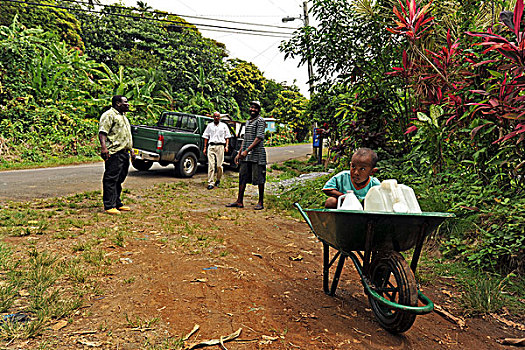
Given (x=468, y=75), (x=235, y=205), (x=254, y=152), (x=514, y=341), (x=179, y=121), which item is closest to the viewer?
(x=514, y=341)

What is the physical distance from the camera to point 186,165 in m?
10.9

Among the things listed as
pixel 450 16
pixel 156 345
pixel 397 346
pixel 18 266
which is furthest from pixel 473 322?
pixel 450 16

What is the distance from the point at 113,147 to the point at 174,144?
4562 millimetres

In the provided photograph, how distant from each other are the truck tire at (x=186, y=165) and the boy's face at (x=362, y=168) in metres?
8.24

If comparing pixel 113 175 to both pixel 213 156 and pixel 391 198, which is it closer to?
pixel 213 156

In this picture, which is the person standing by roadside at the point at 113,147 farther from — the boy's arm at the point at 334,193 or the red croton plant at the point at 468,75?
the red croton plant at the point at 468,75

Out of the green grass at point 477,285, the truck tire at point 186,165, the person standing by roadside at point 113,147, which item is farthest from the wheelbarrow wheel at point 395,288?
the truck tire at point 186,165

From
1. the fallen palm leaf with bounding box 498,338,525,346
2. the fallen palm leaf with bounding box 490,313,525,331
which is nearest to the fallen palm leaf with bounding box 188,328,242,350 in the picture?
the fallen palm leaf with bounding box 498,338,525,346

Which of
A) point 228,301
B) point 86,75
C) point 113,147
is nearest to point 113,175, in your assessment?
point 113,147

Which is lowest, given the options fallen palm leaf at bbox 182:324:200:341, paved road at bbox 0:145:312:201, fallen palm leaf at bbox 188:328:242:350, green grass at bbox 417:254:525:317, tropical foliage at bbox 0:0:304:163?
green grass at bbox 417:254:525:317

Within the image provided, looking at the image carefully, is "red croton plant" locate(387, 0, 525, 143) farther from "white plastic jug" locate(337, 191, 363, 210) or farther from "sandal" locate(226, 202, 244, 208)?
"sandal" locate(226, 202, 244, 208)

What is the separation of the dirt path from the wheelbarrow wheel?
12cm

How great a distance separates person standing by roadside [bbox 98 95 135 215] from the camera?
5.71 metres

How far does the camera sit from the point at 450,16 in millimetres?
5516
